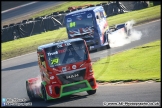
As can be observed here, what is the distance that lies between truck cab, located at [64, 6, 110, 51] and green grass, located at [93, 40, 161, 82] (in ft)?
9.26

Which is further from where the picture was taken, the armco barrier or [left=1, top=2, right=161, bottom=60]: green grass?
the armco barrier

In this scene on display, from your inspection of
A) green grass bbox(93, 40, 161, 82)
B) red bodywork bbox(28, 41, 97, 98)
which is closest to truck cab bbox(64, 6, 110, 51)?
green grass bbox(93, 40, 161, 82)

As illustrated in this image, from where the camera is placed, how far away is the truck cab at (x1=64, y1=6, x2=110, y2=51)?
26562mm

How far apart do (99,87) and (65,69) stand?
8.52ft

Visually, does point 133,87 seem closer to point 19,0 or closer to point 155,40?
point 155,40

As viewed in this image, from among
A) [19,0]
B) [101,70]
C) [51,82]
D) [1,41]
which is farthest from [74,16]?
[19,0]

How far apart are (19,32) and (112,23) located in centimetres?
775

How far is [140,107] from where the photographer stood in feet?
37.4

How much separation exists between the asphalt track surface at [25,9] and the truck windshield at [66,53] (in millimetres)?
31358

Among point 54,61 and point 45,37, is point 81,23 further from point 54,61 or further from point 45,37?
point 54,61

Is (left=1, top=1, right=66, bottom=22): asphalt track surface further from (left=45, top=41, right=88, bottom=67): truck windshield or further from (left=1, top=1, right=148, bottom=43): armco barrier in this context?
(left=45, top=41, right=88, bottom=67): truck windshield

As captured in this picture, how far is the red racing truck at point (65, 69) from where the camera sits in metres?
14.5

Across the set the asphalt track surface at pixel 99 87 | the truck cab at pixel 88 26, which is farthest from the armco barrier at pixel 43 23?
the truck cab at pixel 88 26

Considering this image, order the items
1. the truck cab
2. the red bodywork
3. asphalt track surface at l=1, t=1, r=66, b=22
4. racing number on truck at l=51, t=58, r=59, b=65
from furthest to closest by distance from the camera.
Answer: asphalt track surface at l=1, t=1, r=66, b=22 < the truck cab < racing number on truck at l=51, t=58, r=59, b=65 < the red bodywork
